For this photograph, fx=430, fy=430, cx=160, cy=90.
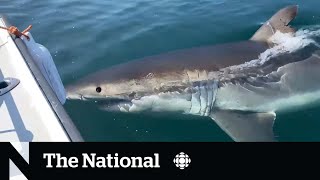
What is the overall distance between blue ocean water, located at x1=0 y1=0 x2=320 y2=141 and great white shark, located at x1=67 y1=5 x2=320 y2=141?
125mm

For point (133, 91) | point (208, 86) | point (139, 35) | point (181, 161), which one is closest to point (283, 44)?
point (208, 86)

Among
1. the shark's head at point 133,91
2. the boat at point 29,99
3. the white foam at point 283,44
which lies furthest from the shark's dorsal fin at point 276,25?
the boat at point 29,99

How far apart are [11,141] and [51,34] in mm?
4422

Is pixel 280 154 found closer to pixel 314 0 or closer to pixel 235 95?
pixel 235 95

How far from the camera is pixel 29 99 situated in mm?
2766

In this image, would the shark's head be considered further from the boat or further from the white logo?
the white logo

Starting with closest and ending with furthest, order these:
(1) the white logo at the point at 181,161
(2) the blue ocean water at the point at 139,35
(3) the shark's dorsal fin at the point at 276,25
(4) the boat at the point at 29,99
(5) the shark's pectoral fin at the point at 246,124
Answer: (4) the boat at the point at 29,99 < (1) the white logo at the point at 181,161 < (5) the shark's pectoral fin at the point at 246,124 < (2) the blue ocean water at the point at 139,35 < (3) the shark's dorsal fin at the point at 276,25

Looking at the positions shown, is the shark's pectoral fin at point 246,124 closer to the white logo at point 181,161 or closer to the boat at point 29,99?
the white logo at point 181,161

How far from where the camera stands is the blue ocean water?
4215 mm

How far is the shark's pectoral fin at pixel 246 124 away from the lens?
3.88 metres

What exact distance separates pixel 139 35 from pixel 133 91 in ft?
7.00

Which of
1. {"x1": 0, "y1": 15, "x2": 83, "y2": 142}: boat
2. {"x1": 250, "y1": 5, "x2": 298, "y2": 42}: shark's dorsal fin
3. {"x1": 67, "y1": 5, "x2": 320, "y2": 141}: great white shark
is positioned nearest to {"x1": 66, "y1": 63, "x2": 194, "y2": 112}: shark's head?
{"x1": 67, "y1": 5, "x2": 320, "y2": 141}: great white shark

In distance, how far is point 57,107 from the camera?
2.61 metres

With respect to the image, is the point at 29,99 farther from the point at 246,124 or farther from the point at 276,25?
the point at 276,25
